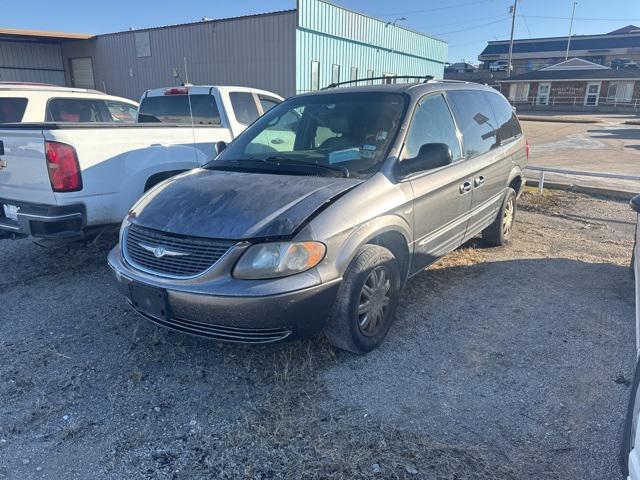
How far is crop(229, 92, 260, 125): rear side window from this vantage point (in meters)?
6.61

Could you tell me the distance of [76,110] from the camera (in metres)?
7.21

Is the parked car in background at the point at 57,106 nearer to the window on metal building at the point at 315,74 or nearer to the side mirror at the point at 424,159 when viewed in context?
the side mirror at the point at 424,159

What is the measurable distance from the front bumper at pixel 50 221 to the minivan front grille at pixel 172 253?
1.33 meters

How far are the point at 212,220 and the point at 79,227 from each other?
1999mm

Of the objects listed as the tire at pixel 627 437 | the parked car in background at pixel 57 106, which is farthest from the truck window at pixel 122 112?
the tire at pixel 627 437

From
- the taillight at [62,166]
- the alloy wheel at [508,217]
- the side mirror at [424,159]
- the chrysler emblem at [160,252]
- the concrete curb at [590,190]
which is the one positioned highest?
the side mirror at [424,159]

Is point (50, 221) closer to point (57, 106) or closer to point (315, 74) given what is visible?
point (57, 106)

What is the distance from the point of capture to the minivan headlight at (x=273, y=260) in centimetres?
278

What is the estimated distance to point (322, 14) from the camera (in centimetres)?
1995

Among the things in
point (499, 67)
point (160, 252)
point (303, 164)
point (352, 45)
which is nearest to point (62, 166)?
point (160, 252)

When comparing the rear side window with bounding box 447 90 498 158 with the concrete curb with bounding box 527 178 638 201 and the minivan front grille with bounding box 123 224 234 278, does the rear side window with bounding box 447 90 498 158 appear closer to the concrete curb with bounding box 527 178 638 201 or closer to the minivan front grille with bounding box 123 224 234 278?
the minivan front grille with bounding box 123 224 234 278

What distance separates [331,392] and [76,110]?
20.9 feet

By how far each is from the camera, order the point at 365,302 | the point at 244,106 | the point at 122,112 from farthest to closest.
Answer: the point at 122,112 → the point at 244,106 → the point at 365,302

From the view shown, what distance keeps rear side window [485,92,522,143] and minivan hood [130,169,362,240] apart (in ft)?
9.14
